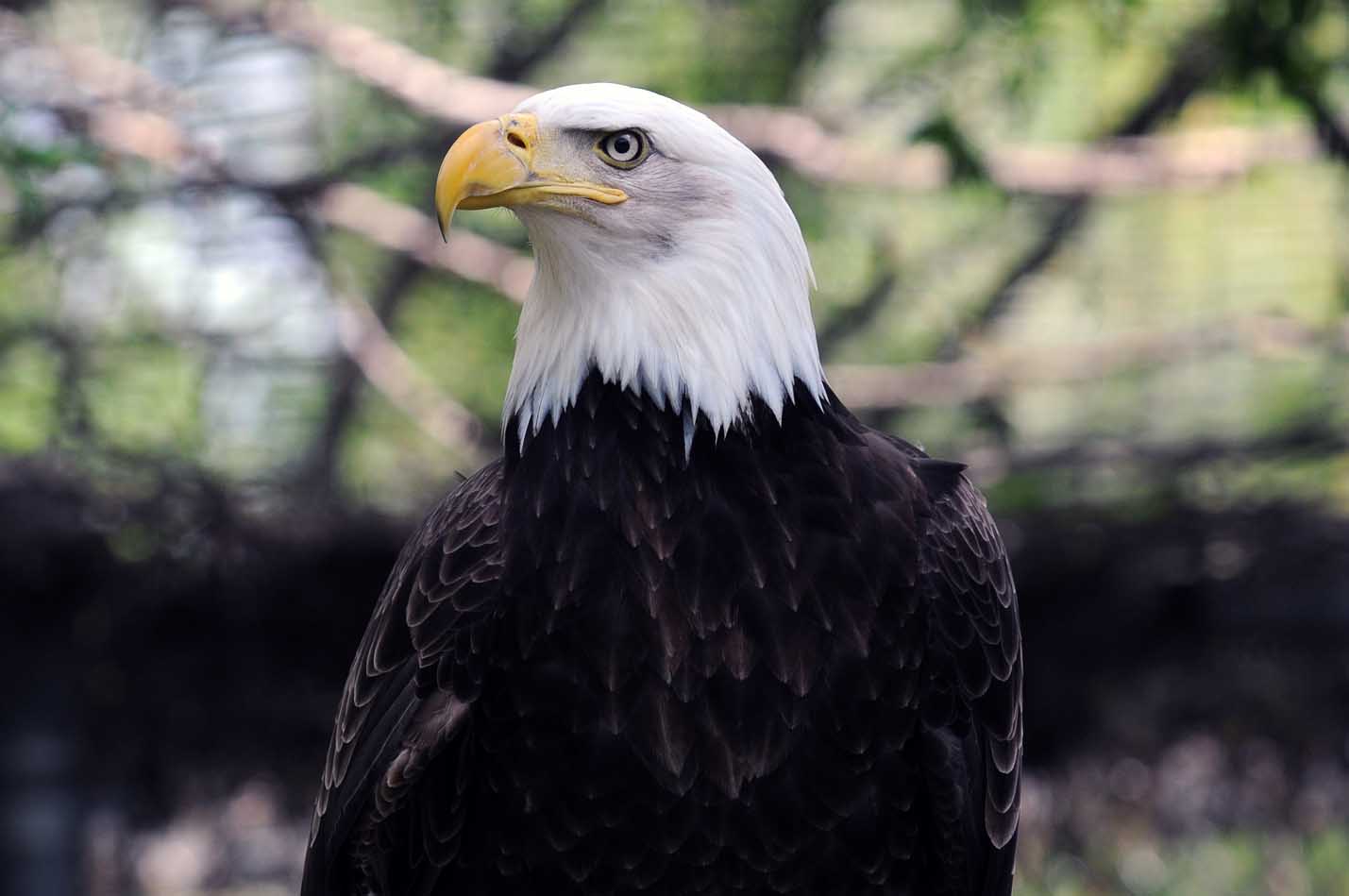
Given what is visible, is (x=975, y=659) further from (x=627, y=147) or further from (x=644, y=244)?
(x=627, y=147)

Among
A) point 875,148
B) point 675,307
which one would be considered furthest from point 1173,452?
point 675,307

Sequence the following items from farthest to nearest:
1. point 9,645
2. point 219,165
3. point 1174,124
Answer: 1. point 9,645
2. point 1174,124
3. point 219,165

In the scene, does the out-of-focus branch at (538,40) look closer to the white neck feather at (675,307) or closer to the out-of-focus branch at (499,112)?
the out-of-focus branch at (499,112)

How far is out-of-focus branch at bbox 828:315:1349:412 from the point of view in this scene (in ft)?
17.0

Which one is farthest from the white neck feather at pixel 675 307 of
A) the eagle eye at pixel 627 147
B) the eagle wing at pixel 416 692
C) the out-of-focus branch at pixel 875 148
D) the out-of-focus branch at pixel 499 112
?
the out-of-focus branch at pixel 875 148

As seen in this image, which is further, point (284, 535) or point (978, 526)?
point (284, 535)

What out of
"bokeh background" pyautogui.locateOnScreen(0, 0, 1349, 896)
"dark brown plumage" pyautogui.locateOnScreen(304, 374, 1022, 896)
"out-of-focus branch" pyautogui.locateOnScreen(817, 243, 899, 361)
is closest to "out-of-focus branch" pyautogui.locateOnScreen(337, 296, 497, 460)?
"bokeh background" pyautogui.locateOnScreen(0, 0, 1349, 896)

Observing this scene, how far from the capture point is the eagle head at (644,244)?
2688mm

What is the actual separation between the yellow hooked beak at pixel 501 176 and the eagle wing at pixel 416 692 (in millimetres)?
488

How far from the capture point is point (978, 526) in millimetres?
2996

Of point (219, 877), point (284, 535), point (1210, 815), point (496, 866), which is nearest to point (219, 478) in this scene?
point (284, 535)

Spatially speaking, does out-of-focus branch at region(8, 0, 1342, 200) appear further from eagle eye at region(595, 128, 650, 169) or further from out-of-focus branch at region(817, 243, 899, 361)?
eagle eye at region(595, 128, 650, 169)

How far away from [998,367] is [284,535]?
2297 mm

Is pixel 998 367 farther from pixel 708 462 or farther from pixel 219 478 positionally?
pixel 708 462
